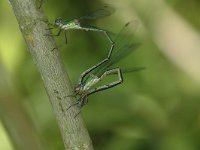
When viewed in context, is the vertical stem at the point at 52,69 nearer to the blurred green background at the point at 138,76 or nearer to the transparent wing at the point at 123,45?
the transparent wing at the point at 123,45

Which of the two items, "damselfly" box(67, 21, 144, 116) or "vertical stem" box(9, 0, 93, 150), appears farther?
"damselfly" box(67, 21, 144, 116)

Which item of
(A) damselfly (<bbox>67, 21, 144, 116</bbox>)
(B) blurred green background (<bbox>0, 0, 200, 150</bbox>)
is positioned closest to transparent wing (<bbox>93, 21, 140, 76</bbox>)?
(A) damselfly (<bbox>67, 21, 144, 116</bbox>)

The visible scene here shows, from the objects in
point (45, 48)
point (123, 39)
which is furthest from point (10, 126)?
point (123, 39)

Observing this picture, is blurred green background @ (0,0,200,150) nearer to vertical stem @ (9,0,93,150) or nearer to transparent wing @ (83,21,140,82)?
transparent wing @ (83,21,140,82)

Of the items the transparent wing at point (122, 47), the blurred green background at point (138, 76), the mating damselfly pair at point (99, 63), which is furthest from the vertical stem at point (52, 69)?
the blurred green background at point (138, 76)

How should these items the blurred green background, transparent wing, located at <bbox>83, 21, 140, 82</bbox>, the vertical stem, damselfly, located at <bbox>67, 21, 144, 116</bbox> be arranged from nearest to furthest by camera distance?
the vertical stem → damselfly, located at <bbox>67, 21, 144, 116</bbox> → transparent wing, located at <bbox>83, 21, 140, 82</bbox> → the blurred green background

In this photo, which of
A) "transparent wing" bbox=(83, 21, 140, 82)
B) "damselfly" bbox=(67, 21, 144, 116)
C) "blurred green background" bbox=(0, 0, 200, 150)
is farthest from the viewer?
"blurred green background" bbox=(0, 0, 200, 150)

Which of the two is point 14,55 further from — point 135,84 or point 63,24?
point 63,24

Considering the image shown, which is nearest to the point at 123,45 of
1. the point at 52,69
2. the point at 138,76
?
the point at 138,76
